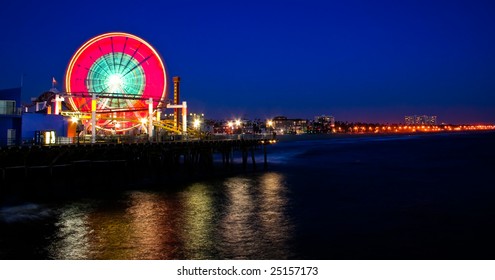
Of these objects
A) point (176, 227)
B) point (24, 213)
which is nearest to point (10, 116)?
point (24, 213)

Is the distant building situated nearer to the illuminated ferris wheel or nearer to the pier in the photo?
the pier

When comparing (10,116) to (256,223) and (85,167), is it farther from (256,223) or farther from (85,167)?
(256,223)

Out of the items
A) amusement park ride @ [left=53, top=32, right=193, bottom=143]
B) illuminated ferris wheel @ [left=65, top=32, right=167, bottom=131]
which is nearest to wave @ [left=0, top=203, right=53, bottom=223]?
amusement park ride @ [left=53, top=32, right=193, bottom=143]

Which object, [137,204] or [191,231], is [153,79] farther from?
[191,231]

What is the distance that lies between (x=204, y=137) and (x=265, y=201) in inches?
779

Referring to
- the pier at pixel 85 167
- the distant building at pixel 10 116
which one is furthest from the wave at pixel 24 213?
the distant building at pixel 10 116

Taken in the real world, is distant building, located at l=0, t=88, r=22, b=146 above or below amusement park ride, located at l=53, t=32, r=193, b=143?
below

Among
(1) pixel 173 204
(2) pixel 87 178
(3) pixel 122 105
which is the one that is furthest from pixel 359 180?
(3) pixel 122 105

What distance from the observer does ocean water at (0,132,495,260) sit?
1759cm

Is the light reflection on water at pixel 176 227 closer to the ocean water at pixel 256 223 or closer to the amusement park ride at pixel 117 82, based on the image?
the ocean water at pixel 256 223

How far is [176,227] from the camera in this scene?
21.5 meters

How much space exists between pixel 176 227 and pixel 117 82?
31.7m

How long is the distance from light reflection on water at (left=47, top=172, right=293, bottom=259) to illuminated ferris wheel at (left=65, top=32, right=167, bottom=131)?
20.4m

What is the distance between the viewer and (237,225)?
22297 millimetres
